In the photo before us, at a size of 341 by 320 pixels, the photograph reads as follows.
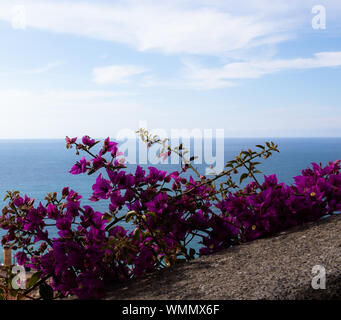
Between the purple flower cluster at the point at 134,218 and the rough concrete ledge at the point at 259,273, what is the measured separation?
5.8 inches

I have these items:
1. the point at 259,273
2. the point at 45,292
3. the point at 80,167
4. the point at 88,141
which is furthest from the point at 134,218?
the point at 259,273

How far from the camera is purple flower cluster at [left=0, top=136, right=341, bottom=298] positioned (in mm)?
2152

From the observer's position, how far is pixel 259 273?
1836 mm

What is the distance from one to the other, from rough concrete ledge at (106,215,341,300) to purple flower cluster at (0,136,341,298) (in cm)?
15

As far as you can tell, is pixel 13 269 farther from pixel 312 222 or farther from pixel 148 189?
pixel 312 222

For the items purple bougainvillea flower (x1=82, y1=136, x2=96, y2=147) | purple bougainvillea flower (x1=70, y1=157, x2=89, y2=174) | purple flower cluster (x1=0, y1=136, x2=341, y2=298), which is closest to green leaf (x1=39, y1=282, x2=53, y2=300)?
purple flower cluster (x1=0, y1=136, x2=341, y2=298)

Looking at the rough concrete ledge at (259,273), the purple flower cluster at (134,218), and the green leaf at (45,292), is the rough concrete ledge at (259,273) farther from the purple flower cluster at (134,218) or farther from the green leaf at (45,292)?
the green leaf at (45,292)

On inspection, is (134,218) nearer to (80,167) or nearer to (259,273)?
(80,167)

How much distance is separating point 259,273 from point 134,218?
2.78 ft

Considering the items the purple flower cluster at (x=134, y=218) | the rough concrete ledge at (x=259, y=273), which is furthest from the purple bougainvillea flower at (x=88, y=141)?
the rough concrete ledge at (x=259, y=273)

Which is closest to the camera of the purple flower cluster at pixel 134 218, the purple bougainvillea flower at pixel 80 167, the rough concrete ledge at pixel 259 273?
the rough concrete ledge at pixel 259 273

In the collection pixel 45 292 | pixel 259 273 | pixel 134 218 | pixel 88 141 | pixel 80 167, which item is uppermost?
pixel 88 141

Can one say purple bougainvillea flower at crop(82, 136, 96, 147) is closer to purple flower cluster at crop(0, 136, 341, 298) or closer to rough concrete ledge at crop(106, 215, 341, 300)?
purple flower cluster at crop(0, 136, 341, 298)

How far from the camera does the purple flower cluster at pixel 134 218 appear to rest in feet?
7.06
